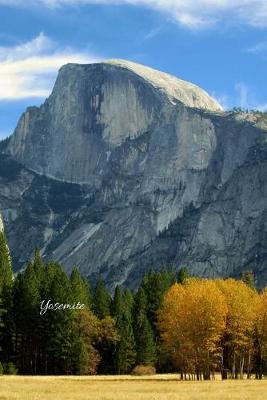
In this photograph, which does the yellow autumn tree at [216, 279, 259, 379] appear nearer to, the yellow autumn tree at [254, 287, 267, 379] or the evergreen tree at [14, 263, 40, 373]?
the yellow autumn tree at [254, 287, 267, 379]

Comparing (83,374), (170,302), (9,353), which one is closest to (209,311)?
(170,302)

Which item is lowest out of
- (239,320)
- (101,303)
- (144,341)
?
(144,341)

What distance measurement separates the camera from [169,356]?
9788cm

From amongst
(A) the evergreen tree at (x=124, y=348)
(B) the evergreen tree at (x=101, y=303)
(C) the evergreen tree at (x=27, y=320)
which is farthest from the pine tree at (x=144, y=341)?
(C) the evergreen tree at (x=27, y=320)

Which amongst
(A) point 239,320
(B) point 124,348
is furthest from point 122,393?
(B) point 124,348

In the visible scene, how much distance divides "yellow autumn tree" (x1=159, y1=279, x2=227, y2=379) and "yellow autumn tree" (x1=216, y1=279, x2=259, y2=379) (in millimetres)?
1150

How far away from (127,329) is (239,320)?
67.9 ft

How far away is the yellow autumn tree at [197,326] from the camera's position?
257 ft

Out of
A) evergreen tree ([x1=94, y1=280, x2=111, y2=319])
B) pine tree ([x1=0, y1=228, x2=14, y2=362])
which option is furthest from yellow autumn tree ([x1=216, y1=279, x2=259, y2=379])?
pine tree ([x1=0, y1=228, x2=14, y2=362])

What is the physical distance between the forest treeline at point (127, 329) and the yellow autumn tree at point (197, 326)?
3.9 inches

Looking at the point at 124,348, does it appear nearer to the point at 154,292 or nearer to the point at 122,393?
the point at 154,292

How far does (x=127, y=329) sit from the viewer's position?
321 feet

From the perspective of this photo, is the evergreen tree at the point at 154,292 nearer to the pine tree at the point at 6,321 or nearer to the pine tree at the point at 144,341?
the pine tree at the point at 144,341

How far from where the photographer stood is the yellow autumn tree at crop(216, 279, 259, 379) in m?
81.2
